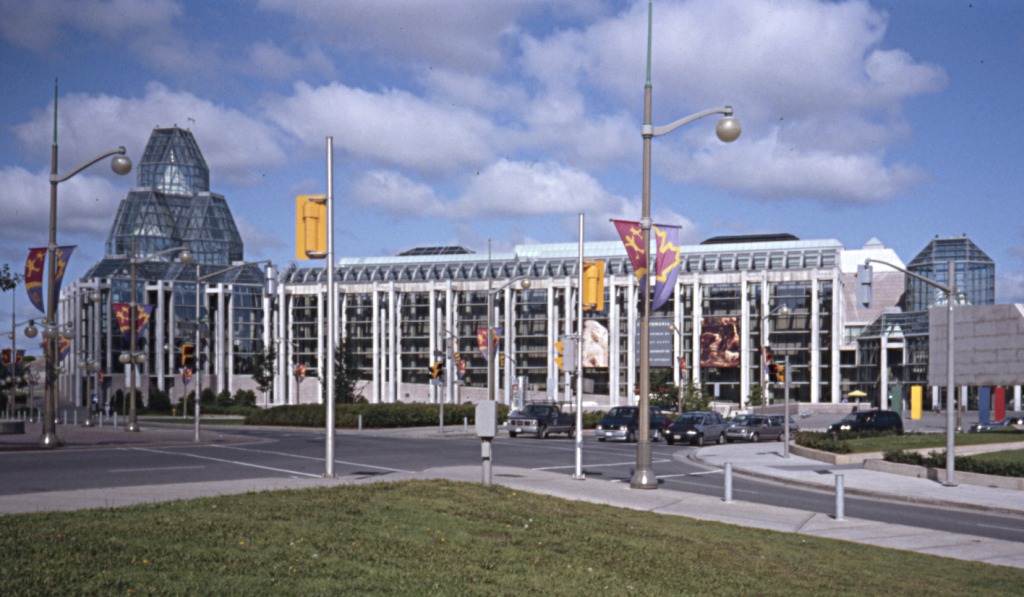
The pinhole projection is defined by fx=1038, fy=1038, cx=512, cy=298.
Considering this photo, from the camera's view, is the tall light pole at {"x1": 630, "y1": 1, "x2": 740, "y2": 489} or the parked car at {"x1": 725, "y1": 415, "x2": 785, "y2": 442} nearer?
the tall light pole at {"x1": 630, "y1": 1, "x2": 740, "y2": 489}

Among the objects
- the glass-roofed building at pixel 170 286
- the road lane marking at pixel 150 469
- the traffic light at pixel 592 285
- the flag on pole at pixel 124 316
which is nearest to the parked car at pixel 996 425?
the traffic light at pixel 592 285

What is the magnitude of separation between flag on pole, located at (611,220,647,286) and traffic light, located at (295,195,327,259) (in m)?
6.70

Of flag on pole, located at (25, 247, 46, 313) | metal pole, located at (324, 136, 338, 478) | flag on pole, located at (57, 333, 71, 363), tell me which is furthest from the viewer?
flag on pole, located at (57, 333, 71, 363)

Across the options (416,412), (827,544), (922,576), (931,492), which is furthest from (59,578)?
(416,412)

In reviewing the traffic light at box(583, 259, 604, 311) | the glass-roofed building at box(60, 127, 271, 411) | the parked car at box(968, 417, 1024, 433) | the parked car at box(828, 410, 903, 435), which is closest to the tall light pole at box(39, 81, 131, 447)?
the traffic light at box(583, 259, 604, 311)

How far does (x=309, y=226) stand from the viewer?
67.1 feet

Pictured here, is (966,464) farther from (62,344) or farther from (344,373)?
(344,373)

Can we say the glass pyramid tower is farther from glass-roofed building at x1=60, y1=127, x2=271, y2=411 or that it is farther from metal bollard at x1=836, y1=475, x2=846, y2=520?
metal bollard at x1=836, y1=475, x2=846, y2=520

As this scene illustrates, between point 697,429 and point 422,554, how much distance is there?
38425 millimetres

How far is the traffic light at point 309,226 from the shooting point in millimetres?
20359

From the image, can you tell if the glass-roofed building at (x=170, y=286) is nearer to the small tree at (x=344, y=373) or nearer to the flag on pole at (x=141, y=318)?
the small tree at (x=344, y=373)

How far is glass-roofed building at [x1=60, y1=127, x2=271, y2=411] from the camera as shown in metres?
123

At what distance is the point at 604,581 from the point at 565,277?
113753 mm

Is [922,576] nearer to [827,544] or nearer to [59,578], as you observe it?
[827,544]
